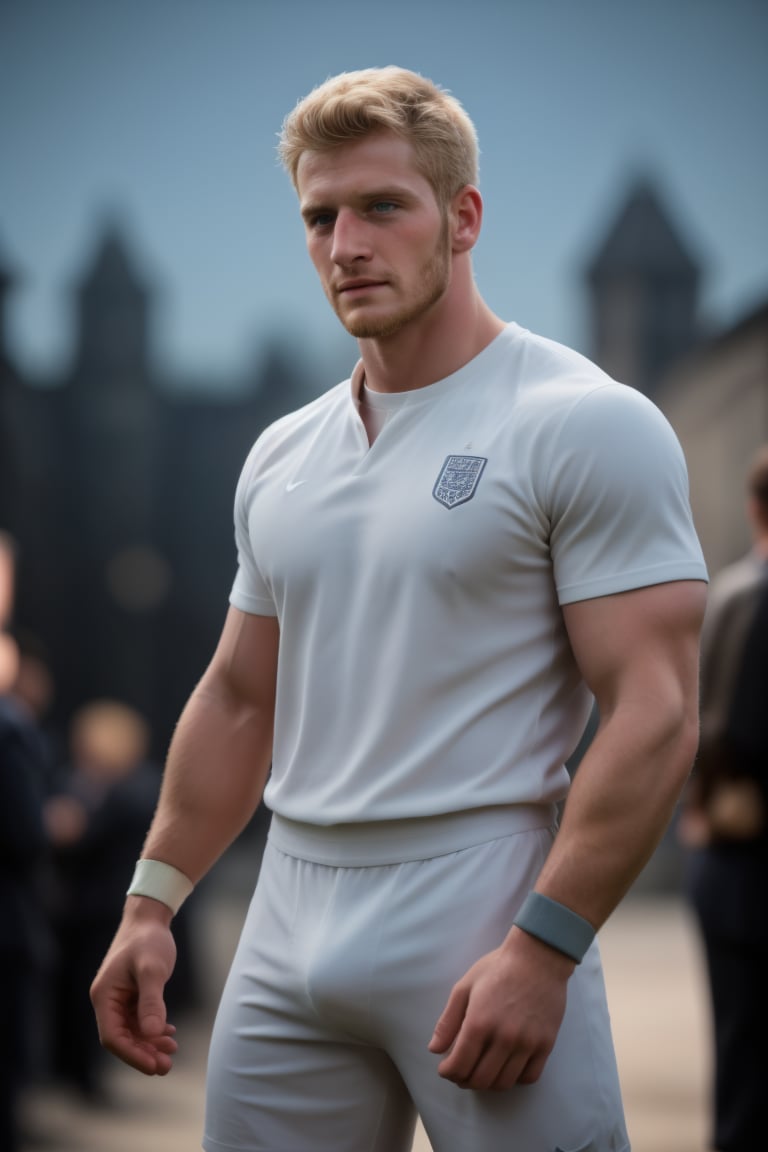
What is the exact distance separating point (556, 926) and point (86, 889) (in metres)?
6.98

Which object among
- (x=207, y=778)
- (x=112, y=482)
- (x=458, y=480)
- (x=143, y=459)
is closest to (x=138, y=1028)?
(x=207, y=778)

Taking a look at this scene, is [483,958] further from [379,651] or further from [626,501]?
[626,501]

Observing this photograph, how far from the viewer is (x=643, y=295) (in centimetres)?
3766

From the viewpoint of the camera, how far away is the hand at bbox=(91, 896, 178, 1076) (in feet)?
7.02

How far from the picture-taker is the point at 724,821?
173 inches

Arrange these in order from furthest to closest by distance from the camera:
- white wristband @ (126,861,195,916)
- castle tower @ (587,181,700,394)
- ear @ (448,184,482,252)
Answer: castle tower @ (587,181,700,394), white wristband @ (126,861,195,916), ear @ (448,184,482,252)

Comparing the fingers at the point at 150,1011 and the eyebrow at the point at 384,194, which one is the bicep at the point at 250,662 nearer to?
the fingers at the point at 150,1011

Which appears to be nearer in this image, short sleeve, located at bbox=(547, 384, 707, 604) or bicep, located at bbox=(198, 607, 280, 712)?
short sleeve, located at bbox=(547, 384, 707, 604)

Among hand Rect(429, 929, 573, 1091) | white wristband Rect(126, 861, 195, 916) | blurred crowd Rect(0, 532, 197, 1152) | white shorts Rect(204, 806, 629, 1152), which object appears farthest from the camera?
blurred crowd Rect(0, 532, 197, 1152)

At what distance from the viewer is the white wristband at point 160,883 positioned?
2.25 metres

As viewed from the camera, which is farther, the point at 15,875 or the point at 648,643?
the point at 15,875

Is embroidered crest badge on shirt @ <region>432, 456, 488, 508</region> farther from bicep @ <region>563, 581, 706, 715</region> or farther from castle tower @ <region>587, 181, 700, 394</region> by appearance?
castle tower @ <region>587, 181, 700, 394</region>

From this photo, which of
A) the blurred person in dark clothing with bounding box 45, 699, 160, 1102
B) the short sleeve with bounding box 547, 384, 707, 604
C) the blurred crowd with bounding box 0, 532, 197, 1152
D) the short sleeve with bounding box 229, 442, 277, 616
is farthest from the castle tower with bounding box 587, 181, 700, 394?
the short sleeve with bounding box 547, 384, 707, 604

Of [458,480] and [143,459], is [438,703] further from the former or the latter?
[143,459]
